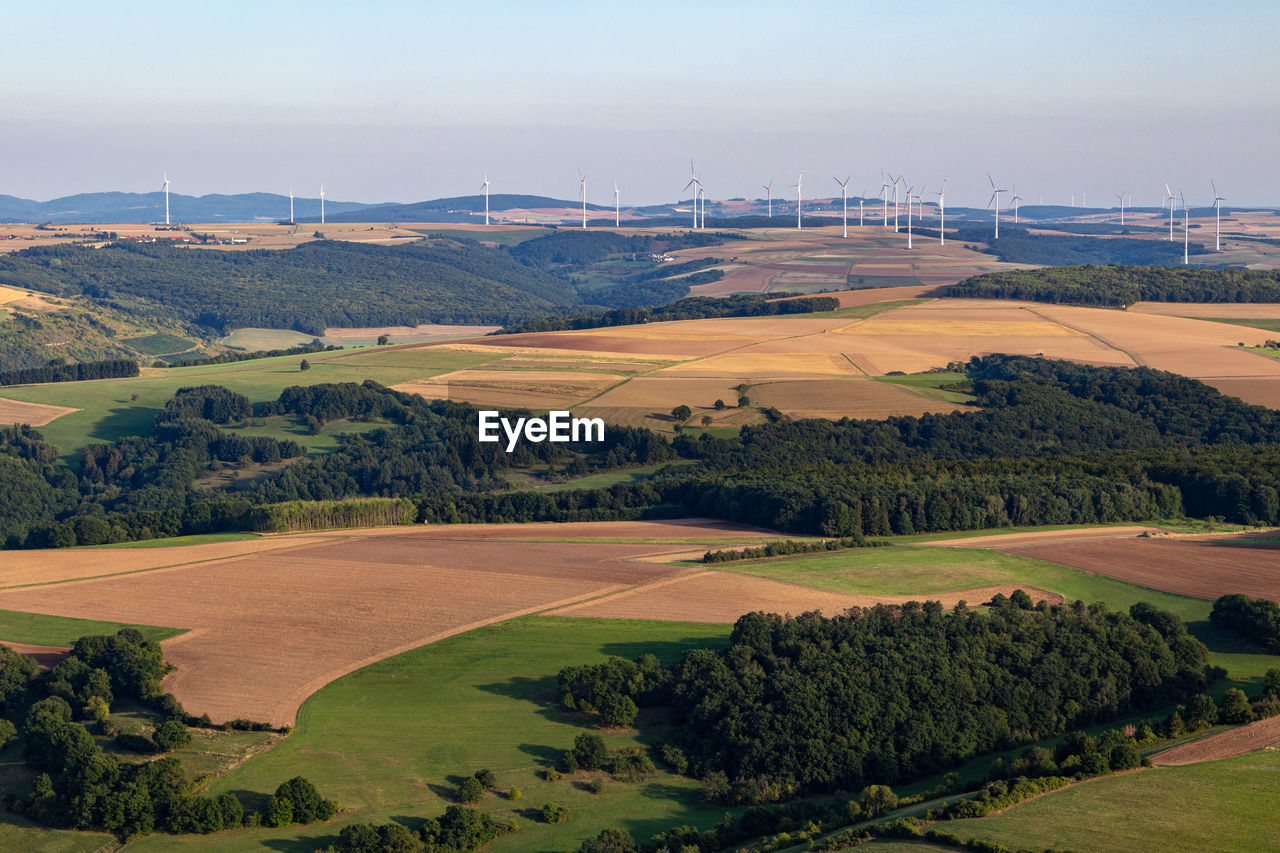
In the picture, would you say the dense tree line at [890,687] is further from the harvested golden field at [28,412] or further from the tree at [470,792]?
the harvested golden field at [28,412]

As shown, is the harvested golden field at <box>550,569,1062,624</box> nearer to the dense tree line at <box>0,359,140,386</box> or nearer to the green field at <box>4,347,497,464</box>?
the green field at <box>4,347,497,464</box>

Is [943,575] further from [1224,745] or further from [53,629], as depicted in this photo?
[53,629]

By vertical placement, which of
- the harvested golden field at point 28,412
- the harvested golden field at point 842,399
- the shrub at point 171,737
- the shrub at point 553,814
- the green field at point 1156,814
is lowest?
the shrub at point 553,814

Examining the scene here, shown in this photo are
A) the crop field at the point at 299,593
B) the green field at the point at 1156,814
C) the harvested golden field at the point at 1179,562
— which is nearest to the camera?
the green field at the point at 1156,814

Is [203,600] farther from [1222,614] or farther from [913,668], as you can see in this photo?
[1222,614]

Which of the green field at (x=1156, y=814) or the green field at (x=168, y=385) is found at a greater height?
the green field at (x=168, y=385)

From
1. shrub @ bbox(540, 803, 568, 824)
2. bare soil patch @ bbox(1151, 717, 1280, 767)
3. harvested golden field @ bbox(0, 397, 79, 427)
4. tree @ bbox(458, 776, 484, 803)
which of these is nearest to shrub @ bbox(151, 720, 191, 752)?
tree @ bbox(458, 776, 484, 803)

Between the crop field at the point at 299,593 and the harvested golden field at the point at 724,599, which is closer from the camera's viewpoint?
the crop field at the point at 299,593

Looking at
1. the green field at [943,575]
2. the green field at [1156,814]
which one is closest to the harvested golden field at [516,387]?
the green field at [943,575]
